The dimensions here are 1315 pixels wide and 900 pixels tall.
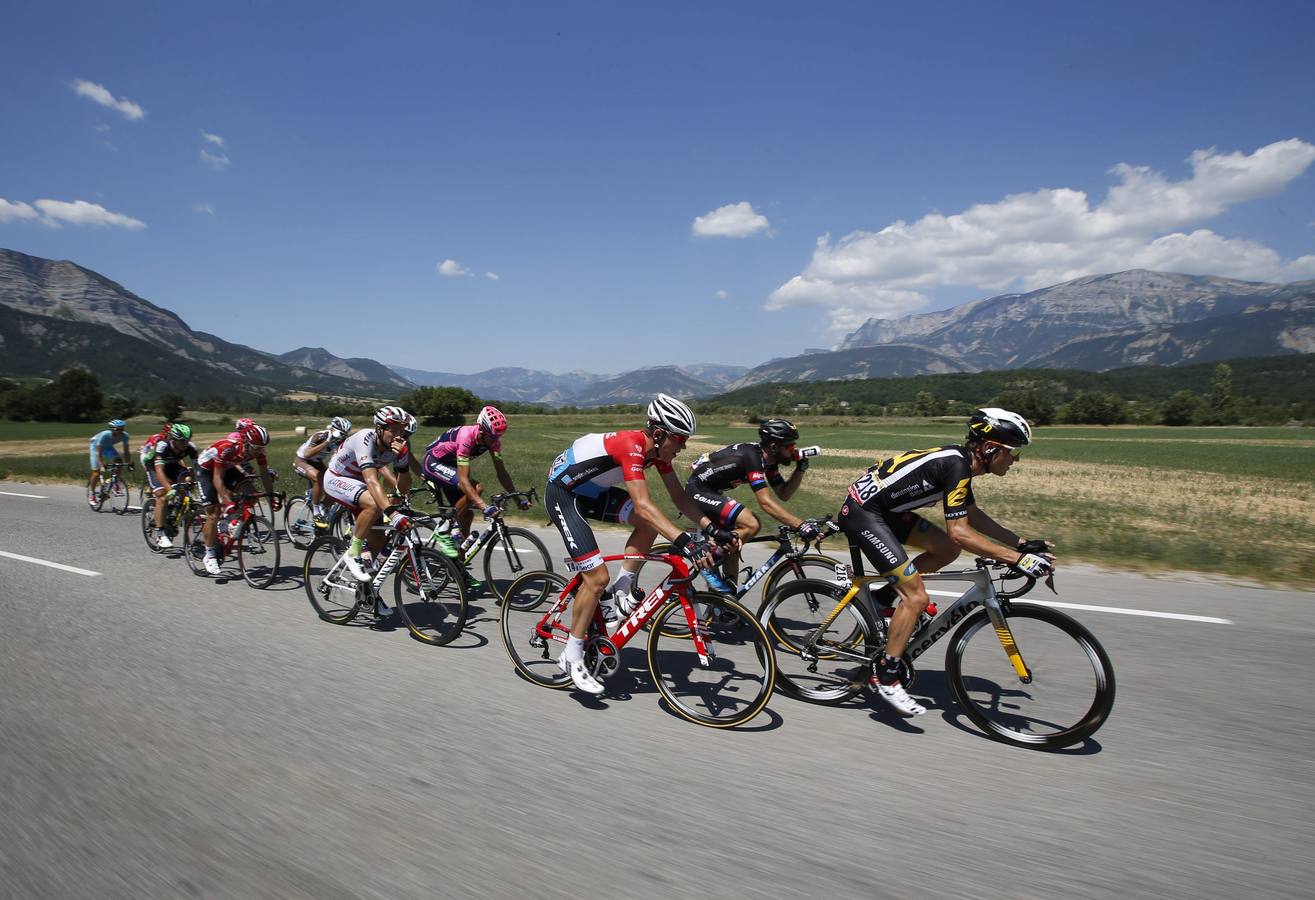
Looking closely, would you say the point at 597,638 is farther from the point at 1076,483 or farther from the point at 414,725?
the point at 1076,483

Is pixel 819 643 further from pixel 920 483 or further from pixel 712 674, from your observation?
pixel 920 483

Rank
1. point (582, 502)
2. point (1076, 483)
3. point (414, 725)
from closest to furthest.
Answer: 1. point (414, 725)
2. point (582, 502)
3. point (1076, 483)

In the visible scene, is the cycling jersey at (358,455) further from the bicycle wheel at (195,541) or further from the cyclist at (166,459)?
the cyclist at (166,459)

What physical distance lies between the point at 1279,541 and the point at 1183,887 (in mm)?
11592

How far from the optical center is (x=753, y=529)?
6062 mm

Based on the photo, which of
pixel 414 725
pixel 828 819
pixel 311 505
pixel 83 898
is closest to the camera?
pixel 83 898

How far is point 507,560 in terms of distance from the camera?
752 centimetres

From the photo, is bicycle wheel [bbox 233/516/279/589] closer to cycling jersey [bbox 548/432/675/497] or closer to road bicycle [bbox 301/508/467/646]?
road bicycle [bbox 301/508/467/646]

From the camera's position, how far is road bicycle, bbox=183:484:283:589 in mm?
7730

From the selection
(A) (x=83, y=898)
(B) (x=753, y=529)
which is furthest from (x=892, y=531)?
(A) (x=83, y=898)

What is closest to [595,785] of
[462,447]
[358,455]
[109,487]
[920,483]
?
[920,483]

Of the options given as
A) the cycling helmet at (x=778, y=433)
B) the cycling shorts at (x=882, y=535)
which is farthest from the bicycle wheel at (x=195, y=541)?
the cycling shorts at (x=882, y=535)

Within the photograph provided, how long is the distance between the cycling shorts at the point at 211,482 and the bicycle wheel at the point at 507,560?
12.1 ft

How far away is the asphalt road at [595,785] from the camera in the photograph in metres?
2.65
